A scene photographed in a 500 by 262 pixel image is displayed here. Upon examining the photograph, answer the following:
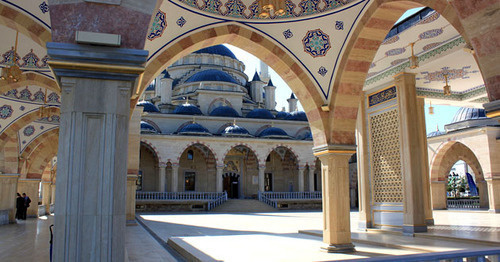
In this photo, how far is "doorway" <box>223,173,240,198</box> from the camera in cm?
2517

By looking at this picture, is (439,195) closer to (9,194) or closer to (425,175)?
(425,175)

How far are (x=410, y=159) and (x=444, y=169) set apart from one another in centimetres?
1298

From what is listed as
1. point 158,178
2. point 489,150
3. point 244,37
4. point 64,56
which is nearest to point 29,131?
point 158,178

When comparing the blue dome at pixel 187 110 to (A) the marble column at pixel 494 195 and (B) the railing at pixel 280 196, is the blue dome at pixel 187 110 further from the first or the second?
(A) the marble column at pixel 494 195

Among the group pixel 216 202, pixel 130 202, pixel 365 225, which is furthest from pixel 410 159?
pixel 216 202

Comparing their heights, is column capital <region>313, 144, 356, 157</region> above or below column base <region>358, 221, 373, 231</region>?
above

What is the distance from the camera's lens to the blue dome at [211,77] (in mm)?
29312

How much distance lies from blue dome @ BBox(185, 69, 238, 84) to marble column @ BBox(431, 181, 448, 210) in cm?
1591

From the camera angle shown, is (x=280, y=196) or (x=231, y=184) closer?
(x=280, y=196)

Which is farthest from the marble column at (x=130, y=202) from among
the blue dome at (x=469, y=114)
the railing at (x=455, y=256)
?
the blue dome at (x=469, y=114)

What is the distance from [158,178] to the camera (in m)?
22.4

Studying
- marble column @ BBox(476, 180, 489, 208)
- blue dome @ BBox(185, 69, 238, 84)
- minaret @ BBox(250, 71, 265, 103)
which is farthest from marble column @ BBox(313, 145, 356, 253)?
minaret @ BBox(250, 71, 265, 103)

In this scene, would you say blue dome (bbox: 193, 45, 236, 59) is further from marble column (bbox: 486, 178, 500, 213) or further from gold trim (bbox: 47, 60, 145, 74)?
gold trim (bbox: 47, 60, 145, 74)

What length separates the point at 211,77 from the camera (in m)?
29.3
